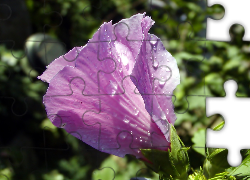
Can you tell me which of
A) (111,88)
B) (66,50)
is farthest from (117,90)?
(66,50)

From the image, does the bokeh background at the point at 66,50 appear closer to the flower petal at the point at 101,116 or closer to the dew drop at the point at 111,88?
the flower petal at the point at 101,116

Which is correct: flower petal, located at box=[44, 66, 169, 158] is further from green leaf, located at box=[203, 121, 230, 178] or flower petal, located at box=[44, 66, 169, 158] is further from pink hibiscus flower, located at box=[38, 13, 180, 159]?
green leaf, located at box=[203, 121, 230, 178]

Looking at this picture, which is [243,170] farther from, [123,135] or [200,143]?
[123,135]

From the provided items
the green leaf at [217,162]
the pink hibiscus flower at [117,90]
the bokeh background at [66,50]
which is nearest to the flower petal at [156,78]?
the pink hibiscus flower at [117,90]

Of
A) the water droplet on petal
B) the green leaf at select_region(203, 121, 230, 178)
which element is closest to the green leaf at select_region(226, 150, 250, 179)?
the green leaf at select_region(203, 121, 230, 178)

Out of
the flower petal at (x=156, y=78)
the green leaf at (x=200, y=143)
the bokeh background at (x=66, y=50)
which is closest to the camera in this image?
the flower petal at (x=156, y=78)

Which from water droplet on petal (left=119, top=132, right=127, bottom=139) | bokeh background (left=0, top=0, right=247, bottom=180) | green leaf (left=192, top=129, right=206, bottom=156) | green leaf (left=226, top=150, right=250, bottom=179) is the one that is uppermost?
bokeh background (left=0, top=0, right=247, bottom=180)

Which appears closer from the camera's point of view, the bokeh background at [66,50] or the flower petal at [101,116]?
the flower petal at [101,116]
